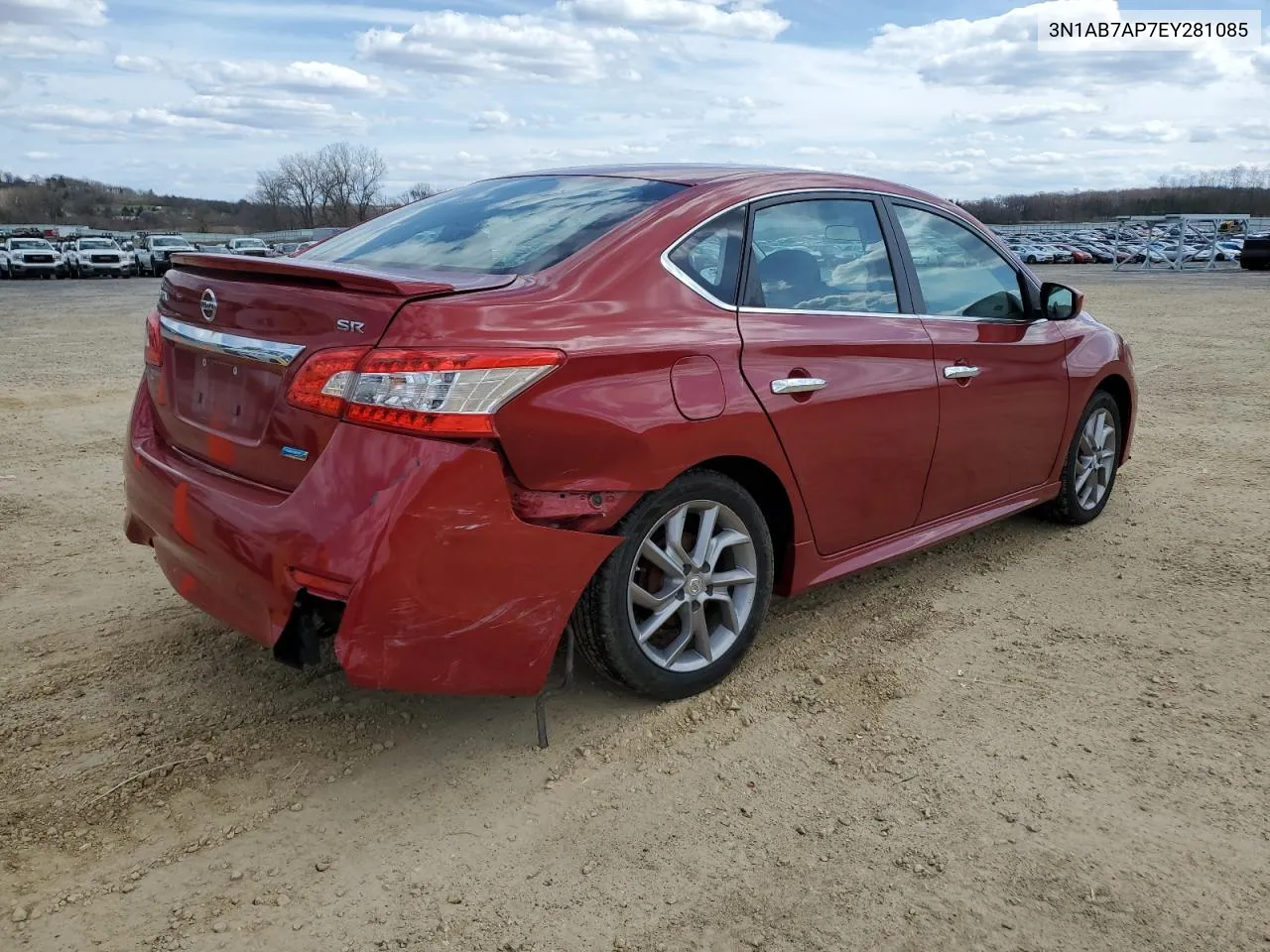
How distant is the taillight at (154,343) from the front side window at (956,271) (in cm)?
267

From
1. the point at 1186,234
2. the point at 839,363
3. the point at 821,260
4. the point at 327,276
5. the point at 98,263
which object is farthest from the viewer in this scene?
the point at 1186,234

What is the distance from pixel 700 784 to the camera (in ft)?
9.36

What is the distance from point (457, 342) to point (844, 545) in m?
1.74

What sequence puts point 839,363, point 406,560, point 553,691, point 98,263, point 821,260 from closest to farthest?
point 406,560 → point 553,691 → point 839,363 → point 821,260 → point 98,263

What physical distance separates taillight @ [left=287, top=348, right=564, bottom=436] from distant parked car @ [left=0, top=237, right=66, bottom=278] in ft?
130

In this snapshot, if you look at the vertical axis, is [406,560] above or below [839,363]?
below

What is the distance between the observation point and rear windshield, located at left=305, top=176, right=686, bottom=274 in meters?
3.15

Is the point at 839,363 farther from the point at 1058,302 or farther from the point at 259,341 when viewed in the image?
the point at 259,341

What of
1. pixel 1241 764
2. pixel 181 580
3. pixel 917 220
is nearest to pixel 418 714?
pixel 181 580

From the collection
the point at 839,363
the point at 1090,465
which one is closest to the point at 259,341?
the point at 839,363

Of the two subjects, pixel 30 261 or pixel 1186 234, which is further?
pixel 1186 234

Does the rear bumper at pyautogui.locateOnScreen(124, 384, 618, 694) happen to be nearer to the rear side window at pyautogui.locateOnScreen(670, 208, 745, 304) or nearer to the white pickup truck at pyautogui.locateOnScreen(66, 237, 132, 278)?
the rear side window at pyautogui.locateOnScreen(670, 208, 745, 304)

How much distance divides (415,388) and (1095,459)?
389cm

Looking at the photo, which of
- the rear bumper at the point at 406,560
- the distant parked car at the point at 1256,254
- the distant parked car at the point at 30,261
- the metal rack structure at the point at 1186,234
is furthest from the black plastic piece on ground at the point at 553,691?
the distant parked car at the point at 30,261
